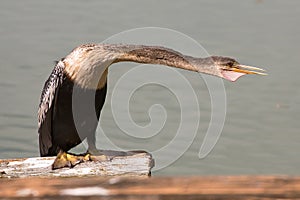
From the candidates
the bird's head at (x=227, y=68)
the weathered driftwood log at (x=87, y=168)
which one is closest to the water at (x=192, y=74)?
the bird's head at (x=227, y=68)

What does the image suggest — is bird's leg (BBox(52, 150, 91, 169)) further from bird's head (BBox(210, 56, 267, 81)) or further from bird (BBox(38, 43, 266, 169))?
bird's head (BBox(210, 56, 267, 81))

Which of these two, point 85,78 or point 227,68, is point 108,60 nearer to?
point 85,78

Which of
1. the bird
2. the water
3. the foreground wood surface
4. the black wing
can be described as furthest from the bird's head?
the water

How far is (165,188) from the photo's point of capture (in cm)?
177

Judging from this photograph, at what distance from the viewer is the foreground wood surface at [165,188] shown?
5.73ft

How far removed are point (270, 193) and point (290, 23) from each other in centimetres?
821

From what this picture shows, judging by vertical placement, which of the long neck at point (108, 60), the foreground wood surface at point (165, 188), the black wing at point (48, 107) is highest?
the long neck at point (108, 60)

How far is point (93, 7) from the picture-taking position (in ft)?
34.1

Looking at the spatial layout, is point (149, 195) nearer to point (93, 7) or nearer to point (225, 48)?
point (225, 48)

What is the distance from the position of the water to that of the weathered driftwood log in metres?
3.22

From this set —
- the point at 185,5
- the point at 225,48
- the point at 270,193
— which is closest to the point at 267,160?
the point at 225,48

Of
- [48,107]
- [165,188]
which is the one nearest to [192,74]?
[48,107]

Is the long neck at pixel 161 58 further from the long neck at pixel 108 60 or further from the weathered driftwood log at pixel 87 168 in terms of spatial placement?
the weathered driftwood log at pixel 87 168

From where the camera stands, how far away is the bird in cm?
408
